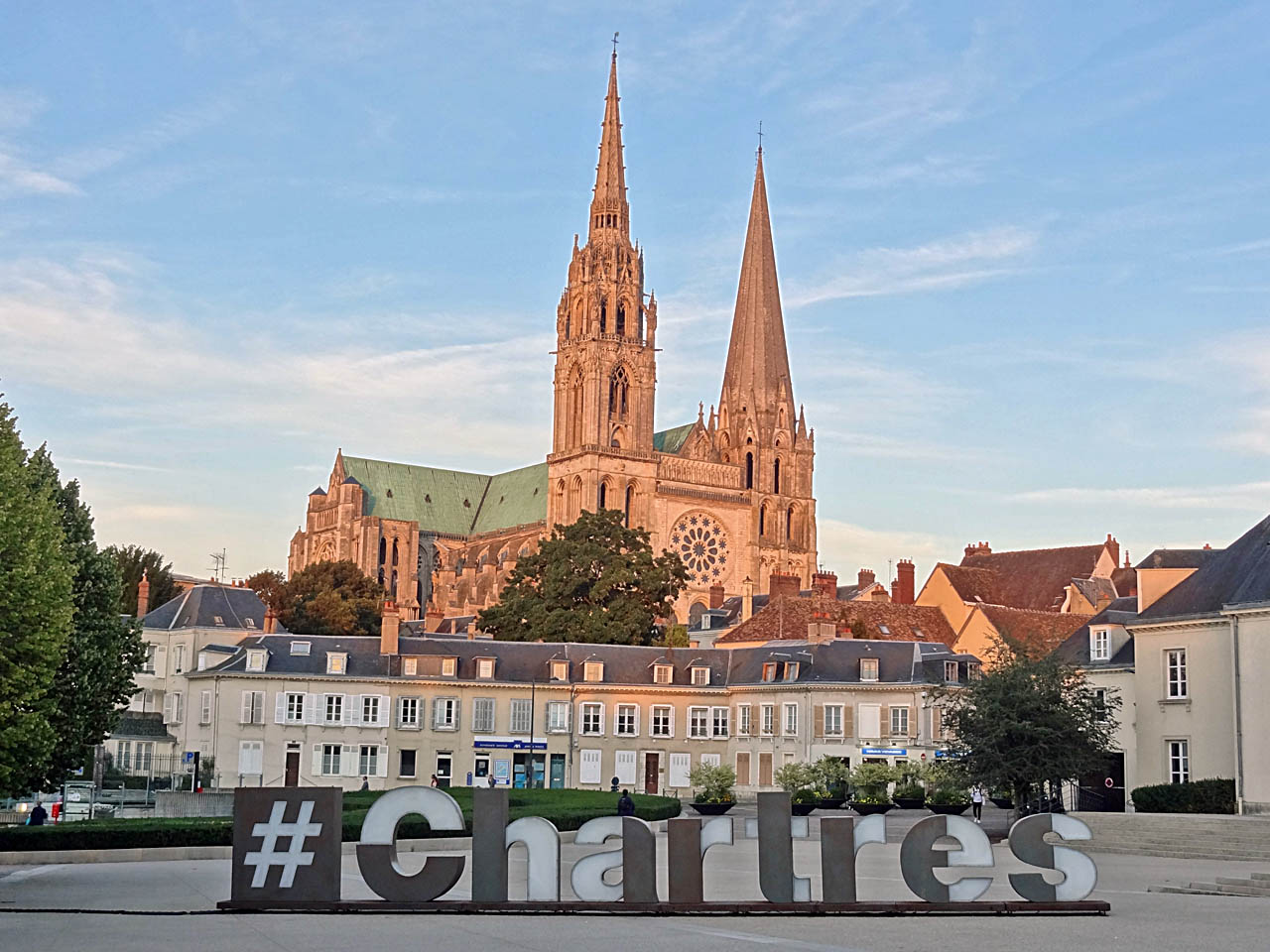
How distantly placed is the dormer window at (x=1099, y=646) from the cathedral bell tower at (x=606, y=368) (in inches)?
3234

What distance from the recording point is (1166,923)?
2045 cm

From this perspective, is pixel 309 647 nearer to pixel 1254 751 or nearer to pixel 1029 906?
pixel 1254 751

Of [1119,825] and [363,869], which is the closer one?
[363,869]

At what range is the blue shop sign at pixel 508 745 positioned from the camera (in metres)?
67.9

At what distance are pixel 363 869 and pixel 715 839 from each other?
173 inches

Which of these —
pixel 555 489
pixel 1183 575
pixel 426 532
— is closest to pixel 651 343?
pixel 555 489

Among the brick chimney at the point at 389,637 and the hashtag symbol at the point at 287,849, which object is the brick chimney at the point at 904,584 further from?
the hashtag symbol at the point at 287,849

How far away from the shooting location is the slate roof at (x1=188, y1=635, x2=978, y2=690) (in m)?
64.4

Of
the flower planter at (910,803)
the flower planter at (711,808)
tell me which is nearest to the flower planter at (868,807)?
the flower planter at (910,803)

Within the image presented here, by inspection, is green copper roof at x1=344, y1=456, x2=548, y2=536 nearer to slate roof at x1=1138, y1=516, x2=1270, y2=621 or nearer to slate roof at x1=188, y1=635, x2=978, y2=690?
slate roof at x1=188, y1=635, x2=978, y2=690

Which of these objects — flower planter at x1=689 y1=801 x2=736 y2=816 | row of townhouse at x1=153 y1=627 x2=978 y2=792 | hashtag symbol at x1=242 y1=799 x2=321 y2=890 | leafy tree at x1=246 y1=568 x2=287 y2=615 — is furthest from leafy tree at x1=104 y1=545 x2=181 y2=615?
hashtag symbol at x1=242 y1=799 x2=321 y2=890

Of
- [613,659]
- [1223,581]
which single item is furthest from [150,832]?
[613,659]

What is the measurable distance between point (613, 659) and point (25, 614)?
4246 centimetres

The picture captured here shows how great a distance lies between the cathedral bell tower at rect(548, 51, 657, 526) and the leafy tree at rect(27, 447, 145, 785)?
310 ft
